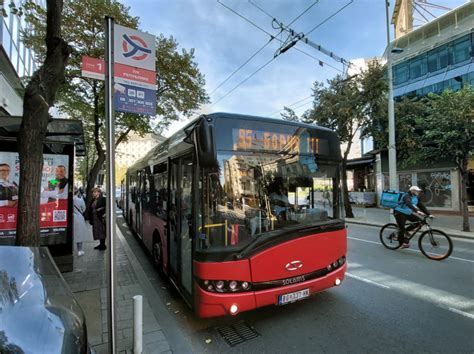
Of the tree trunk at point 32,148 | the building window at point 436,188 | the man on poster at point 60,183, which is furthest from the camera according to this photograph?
the building window at point 436,188

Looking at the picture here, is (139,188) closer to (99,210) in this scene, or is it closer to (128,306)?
(99,210)

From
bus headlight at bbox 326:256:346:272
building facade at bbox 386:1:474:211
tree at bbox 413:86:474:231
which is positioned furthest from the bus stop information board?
building facade at bbox 386:1:474:211

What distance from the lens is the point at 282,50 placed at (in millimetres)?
8742

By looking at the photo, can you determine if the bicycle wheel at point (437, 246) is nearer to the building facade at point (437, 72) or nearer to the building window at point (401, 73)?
the building facade at point (437, 72)

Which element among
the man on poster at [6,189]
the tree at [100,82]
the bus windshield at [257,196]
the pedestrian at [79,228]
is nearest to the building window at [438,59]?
the tree at [100,82]

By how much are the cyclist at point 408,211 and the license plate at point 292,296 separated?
16.8 feet

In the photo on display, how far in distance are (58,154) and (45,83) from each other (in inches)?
122

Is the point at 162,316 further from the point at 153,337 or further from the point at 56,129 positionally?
the point at 56,129

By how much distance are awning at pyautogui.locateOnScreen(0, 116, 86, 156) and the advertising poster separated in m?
0.37

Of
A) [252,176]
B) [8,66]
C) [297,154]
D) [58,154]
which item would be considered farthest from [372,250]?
[8,66]

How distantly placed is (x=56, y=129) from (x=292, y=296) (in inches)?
214

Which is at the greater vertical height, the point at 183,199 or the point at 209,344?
the point at 183,199

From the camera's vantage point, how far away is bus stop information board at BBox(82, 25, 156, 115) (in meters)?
2.91

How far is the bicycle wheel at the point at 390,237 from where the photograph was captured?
26.5 ft
